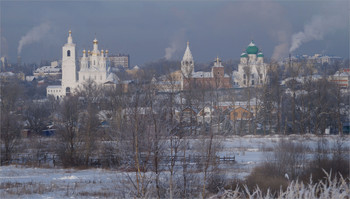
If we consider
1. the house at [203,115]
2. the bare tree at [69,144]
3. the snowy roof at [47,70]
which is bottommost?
the bare tree at [69,144]

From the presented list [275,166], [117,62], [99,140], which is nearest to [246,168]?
[275,166]

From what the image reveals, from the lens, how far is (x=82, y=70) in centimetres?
5894

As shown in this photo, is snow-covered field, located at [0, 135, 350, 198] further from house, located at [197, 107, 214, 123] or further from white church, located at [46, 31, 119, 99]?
white church, located at [46, 31, 119, 99]

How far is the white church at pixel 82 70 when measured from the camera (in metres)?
57.9

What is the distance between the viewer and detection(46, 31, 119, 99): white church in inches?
2281

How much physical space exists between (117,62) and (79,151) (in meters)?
116

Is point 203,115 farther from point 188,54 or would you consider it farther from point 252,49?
point 252,49

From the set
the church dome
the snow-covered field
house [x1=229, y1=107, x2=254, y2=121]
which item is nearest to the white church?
the church dome

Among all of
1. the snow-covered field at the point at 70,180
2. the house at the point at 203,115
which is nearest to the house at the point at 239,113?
the house at the point at 203,115

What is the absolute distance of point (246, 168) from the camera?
14031 mm

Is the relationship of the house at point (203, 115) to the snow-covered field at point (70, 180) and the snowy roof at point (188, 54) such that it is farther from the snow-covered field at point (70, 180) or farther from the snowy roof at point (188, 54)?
the snowy roof at point (188, 54)

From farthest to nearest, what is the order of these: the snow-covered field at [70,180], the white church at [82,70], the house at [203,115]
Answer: the white church at [82,70] → the house at [203,115] → the snow-covered field at [70,180]

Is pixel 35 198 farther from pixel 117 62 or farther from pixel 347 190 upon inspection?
pixel 117 62

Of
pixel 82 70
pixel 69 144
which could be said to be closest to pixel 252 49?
pixel 82 70
